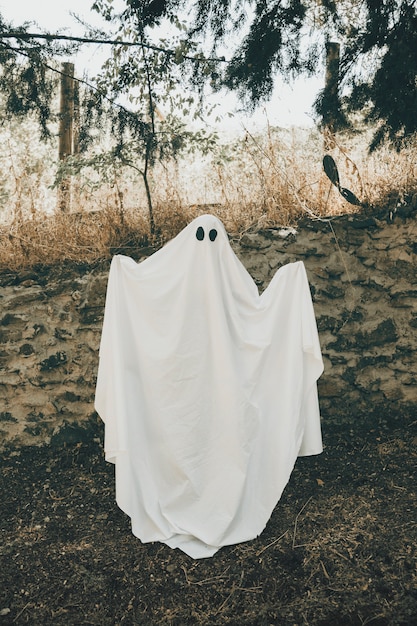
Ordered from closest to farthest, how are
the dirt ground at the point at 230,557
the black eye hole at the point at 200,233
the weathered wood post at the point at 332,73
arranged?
the dirt ground at the point at 230,557, the black eye hole at the point at 200,233, the weathered wood post at the point at 332,73

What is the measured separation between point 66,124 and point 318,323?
3601mm

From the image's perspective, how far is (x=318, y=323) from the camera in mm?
5648

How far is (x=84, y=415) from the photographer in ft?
18.0

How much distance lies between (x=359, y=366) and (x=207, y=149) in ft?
10.2

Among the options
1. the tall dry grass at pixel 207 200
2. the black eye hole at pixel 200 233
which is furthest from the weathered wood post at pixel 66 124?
the black eye hole at pixel 200 233

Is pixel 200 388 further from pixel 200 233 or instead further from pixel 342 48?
pixel 342 48

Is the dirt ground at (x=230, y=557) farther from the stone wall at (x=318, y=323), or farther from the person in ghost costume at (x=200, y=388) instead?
the stone wall at (x=318, y=323)

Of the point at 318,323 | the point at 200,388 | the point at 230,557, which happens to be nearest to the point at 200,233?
the point at 200,388

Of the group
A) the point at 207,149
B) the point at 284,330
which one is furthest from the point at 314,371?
the point at 207,149

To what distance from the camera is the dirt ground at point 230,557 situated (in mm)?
3186

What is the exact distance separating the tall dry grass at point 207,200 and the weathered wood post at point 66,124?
0.14 meters

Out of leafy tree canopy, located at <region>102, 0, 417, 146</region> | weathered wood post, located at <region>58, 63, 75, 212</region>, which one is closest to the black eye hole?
leafy tree canopy, located at <region>102, 0, 417, 146</region>

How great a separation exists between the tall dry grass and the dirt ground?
2.22 metres

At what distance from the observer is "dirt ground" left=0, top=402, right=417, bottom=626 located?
3186 millimetres
